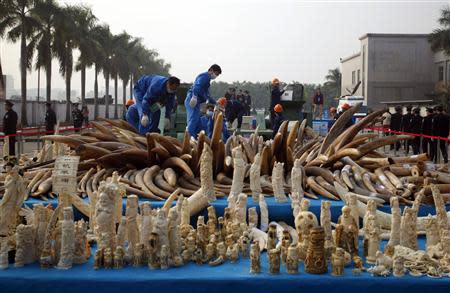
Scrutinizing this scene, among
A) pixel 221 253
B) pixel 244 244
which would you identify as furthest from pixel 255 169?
pixel 221 253

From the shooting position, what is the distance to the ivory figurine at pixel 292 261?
328cm

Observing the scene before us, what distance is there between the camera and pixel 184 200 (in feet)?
13.3

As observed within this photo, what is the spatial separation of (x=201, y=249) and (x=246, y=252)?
0.31 m

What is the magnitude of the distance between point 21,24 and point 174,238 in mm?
28713

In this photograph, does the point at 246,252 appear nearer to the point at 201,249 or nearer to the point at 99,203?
the point at 201,249

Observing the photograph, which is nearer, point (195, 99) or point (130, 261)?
point (130, 261)

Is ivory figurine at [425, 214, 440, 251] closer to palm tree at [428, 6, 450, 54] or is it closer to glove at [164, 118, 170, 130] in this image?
glove at [164, 118, 170, 130]

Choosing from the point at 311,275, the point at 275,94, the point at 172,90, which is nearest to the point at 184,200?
the point at 311,275

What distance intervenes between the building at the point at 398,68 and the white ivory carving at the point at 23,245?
1594 inches

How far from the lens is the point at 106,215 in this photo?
3.49 metres

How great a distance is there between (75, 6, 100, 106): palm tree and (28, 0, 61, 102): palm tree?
10.3 feet

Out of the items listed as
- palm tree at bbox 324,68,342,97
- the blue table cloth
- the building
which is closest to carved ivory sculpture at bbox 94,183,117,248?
A: the blue table cloth

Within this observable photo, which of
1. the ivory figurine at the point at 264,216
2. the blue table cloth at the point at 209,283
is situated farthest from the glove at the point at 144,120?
the blue table cloth at the point at 209,283

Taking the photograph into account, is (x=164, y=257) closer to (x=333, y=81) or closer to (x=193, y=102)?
(x=193, y=102)
